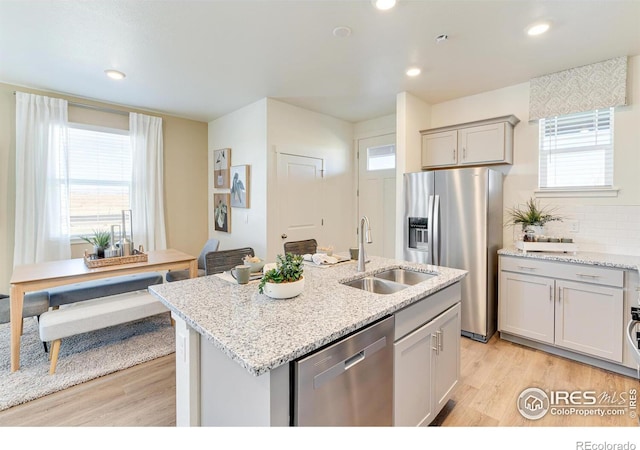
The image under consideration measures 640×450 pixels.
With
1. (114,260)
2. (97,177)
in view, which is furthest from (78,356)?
(97,177)

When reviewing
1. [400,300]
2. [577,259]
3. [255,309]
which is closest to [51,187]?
[255,309]

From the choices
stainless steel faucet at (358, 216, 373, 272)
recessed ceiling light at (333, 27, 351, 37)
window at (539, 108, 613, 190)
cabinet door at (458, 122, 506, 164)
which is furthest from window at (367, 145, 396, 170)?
stainless steel faucet at (358, 216, 373, 272)

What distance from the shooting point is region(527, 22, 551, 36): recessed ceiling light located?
2155 mm

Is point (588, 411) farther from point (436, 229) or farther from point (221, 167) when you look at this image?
point (221, 167)

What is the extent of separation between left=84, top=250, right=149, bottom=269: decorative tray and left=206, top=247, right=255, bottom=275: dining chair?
1.03 metres

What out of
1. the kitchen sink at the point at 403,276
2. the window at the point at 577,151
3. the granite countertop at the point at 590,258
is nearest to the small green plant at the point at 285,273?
the kitchen sink at the point at 403,276

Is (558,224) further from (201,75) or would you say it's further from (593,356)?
(201,75)

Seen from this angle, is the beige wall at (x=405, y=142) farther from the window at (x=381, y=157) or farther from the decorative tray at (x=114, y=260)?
the decorative tray at (x=114, y=260)

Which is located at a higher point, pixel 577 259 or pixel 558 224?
pixel 558 224

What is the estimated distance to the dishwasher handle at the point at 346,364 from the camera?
109 centimetres

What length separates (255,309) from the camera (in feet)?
4.48

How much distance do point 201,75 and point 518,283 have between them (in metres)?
3.74

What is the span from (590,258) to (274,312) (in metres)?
2.70
